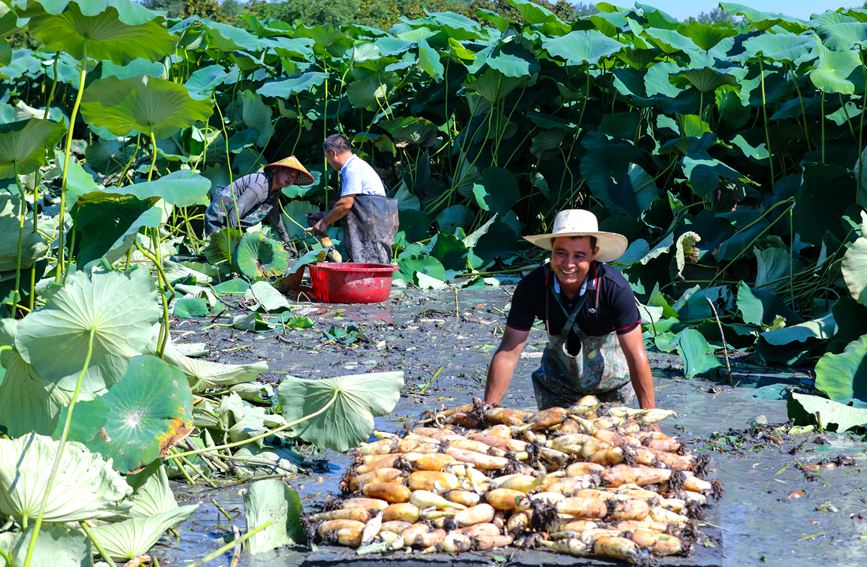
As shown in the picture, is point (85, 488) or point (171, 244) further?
point (171, 244)

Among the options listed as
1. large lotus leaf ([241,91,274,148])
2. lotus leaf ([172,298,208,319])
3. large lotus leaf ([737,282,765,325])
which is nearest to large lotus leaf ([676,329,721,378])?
large lotus leaf ([737,282,765,325])

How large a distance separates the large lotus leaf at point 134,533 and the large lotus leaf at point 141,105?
139 centimetres

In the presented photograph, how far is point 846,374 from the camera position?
15.6 ft

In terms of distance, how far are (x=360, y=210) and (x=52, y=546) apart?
5.91 metres

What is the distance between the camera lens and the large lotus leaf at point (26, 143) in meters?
3.37

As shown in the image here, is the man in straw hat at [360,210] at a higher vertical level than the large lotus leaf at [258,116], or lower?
lower

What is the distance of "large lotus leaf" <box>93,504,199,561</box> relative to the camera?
117 inches

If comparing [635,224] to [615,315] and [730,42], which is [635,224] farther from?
[615,315]

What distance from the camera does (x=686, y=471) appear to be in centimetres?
331

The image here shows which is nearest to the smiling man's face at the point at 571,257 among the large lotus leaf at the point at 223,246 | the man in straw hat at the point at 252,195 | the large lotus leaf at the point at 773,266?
the large lotus leaf at the point at 773,266

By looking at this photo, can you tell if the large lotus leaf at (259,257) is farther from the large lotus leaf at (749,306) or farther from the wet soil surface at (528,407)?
the large lotus leaf at (749,306)

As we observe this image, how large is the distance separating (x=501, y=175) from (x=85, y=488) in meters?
6.81

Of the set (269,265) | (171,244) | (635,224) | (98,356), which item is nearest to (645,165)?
(635,224)

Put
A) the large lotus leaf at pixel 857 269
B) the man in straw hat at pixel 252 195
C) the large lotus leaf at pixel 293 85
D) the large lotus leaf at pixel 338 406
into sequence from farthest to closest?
the large lotus leaf at pixel 293 85
the man in straw hat at pixel 252 195
the large lotus leaf at pixel 857 269
the large lotus leaf at pixel 338 406
